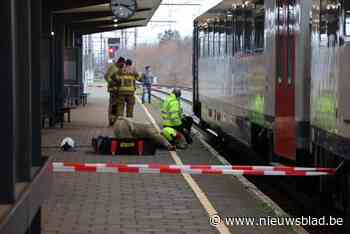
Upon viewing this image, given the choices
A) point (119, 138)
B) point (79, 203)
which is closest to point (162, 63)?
point (119, 138)

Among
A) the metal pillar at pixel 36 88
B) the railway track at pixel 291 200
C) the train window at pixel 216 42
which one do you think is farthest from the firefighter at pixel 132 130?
the metal pillar at pixel 36 88

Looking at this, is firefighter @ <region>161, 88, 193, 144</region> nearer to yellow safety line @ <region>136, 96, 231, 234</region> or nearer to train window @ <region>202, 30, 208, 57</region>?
train window @ <region>202, 30, 208, 57</region>

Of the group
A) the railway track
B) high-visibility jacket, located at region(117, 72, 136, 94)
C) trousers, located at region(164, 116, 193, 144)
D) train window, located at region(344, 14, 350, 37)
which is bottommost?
the railway track

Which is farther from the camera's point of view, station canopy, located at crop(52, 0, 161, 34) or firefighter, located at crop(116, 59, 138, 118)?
station canopy, located at crop(52, 0, 161, 34)

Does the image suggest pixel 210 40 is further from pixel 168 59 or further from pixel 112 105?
pixel 168 59

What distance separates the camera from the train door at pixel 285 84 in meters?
9.96

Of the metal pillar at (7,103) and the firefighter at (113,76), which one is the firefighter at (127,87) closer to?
the firefighter at (113,76)

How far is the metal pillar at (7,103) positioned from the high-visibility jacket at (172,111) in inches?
454

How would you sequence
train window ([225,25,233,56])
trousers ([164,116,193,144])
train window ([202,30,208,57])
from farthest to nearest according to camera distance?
train window ([202,30,208,57]) < trousers ([164,116,193,144]) < train window ([225,25,233,56])

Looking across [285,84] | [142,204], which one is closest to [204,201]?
[142,204]

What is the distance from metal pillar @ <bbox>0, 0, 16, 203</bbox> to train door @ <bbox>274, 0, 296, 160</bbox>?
5.54 m

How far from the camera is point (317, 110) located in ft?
28.0

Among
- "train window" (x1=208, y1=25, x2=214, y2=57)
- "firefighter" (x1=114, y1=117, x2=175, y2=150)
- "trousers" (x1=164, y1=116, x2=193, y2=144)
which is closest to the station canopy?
"train window" (x1=208, y1=25, x2=214, y2=57)

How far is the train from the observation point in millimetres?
7668
